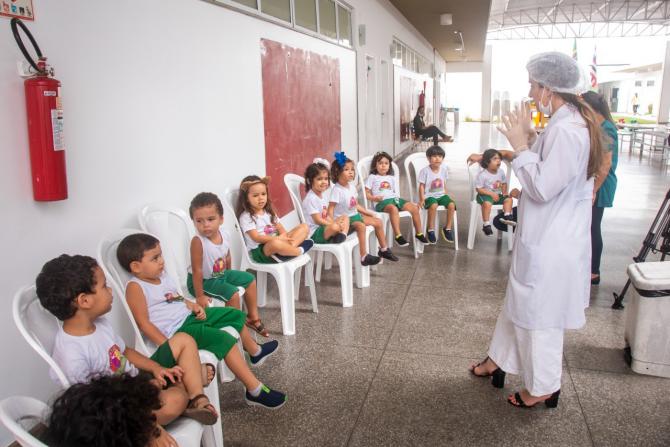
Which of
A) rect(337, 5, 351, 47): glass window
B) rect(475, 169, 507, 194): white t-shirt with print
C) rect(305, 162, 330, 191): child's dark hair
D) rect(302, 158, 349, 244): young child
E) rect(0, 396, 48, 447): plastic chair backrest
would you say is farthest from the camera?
rect(337, 5, 351, 47): glass window

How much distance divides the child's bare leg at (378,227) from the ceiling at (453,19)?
6.38m

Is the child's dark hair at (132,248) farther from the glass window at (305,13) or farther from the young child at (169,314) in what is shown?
the glass window at (305,13)

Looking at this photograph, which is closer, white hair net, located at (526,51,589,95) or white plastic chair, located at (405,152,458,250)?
white hair net, located at (526,51,589,95)

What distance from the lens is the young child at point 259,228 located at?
9.75 feet

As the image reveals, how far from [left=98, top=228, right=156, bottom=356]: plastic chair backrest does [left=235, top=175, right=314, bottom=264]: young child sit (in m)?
0.86

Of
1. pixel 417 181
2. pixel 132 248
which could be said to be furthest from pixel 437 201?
pixel 132 248

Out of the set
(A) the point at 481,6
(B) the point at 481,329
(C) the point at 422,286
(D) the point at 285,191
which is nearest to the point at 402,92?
(A) the point at 481,6

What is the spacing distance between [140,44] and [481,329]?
2.44 m

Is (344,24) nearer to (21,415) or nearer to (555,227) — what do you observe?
(555,227)

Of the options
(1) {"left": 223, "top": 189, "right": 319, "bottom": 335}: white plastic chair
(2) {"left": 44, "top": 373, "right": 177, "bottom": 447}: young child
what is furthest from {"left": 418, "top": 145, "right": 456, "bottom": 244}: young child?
(2) {"left": 44, "top": 373, "right": 177, "bottom": 447}: young child

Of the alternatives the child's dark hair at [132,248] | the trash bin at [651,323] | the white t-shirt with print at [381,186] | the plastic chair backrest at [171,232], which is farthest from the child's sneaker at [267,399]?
the white t-shirt with print at [381,186]

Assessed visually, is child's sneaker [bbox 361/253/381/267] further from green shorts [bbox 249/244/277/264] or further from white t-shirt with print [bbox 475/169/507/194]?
white t-shirt with print [bbox 475/169/507/194]

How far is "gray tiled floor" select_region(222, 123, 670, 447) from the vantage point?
2.06 metres

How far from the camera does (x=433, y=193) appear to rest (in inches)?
185
